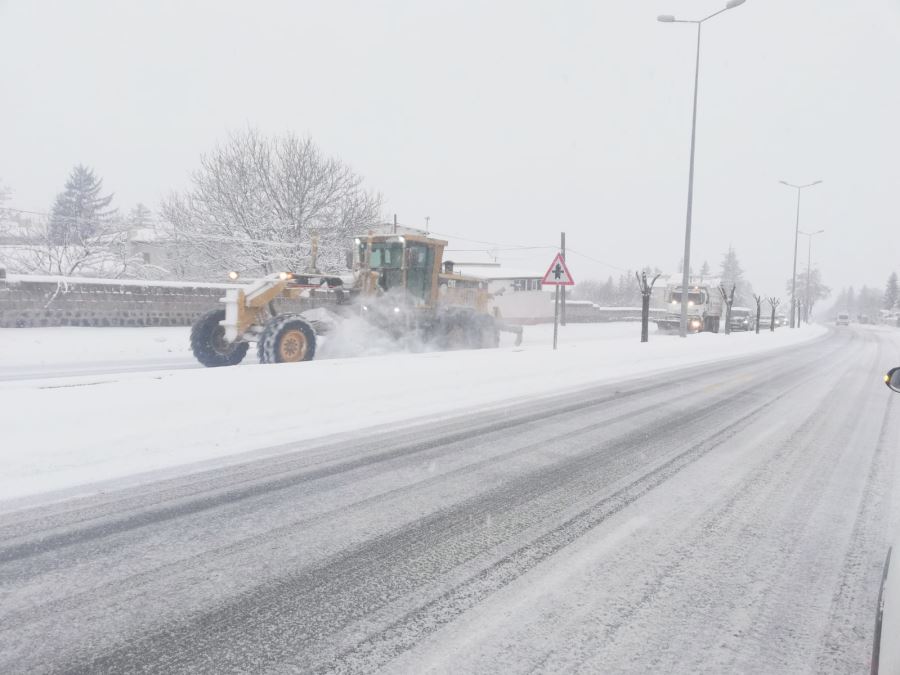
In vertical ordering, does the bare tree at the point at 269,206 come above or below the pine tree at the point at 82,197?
below

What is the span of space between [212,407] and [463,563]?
4.10 meters

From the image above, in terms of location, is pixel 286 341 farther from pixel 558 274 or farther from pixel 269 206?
pixel 269 206

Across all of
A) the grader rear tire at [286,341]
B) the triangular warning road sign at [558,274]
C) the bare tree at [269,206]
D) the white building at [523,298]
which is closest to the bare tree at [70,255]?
the bare tree at [269,206]

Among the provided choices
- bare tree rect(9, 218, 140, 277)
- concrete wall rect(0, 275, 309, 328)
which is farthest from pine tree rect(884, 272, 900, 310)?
bare tree rect(9, 218, 140, 277)

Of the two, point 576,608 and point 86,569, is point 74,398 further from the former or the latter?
point 576,608

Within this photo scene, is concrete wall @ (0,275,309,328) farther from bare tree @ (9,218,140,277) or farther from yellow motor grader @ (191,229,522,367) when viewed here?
bare tree @ (9,218,140,277)

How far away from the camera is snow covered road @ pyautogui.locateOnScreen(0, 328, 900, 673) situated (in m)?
2.09

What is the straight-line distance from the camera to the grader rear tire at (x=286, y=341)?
993 centimetres

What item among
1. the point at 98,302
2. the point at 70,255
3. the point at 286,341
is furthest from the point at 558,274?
the point at 70,255

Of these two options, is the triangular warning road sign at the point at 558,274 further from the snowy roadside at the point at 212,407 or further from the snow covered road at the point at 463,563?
the snow covered road at the point at 463,563

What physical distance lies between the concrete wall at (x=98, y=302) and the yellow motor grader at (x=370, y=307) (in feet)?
15.9

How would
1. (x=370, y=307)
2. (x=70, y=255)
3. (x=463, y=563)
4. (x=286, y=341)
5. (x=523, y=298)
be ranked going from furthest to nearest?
(x=523, y=298), (x=70, y=255), (x=370, y=307), (x=286, y=341), (x=463, y=563)

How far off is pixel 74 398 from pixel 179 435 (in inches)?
51.7

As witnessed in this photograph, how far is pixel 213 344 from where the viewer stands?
37.2 ft
